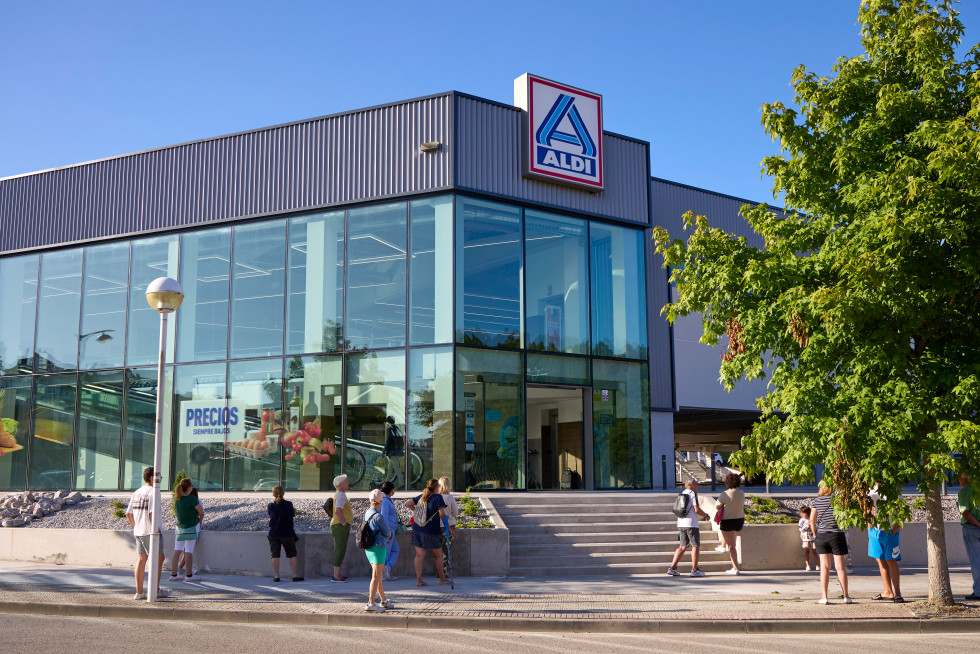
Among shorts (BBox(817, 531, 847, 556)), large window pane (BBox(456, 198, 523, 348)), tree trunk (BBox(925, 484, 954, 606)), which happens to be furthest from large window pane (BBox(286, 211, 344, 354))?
tree trunk (BBox(925, 484, 954, 606))

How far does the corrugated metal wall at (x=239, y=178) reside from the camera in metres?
21.7

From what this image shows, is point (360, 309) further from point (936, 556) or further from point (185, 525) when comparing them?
point (936, 556)

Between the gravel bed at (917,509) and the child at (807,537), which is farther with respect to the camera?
the gravel bed at (917,509)

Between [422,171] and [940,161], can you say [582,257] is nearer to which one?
[422,171]

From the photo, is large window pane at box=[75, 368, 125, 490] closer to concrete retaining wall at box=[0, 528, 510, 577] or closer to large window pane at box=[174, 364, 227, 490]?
large window pane at box=[174, 364, 227, 490]

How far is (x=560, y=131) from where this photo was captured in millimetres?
22906

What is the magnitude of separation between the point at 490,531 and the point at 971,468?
303 inches

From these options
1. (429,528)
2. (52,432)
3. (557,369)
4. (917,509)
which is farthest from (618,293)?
(52,432)

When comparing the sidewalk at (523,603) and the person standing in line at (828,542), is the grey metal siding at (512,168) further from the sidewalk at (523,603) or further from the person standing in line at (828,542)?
the person standing in line at (828,542)

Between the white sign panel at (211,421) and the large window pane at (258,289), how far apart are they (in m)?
1.40

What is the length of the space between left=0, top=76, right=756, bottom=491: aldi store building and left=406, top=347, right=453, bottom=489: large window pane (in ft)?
0.18

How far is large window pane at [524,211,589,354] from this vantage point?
2236 centimetres

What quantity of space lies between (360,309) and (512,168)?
529 cm

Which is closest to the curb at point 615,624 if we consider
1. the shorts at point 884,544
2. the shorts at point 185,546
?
the shorts at point 884,544
